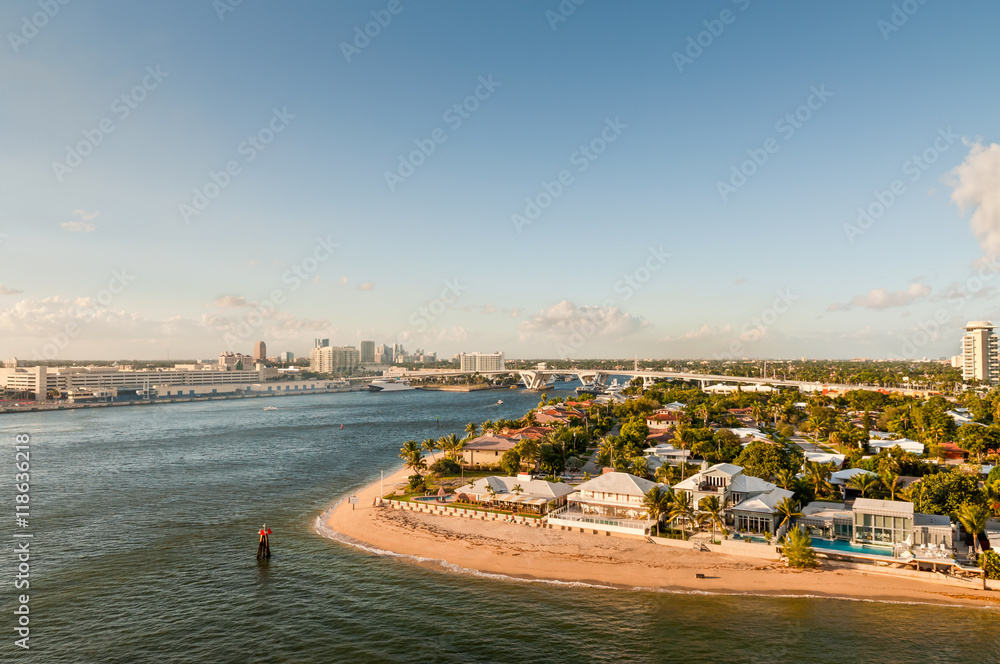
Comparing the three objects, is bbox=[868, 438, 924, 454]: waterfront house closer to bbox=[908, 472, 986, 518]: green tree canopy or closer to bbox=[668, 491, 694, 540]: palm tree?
bbox=[908, 472, 986, 518]: green tree canopy

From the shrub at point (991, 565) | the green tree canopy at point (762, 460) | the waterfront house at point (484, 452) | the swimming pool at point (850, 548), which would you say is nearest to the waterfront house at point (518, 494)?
the waterfront house at point (484, 452)

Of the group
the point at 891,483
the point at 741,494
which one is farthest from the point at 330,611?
the point at 891,483

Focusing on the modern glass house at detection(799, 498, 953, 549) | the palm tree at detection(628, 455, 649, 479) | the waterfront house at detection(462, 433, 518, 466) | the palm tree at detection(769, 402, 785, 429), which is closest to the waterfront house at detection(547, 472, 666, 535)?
the palm tree at detection(628, 455, 649, 479)

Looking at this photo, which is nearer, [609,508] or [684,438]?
[609,508]

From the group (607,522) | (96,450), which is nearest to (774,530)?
(607,522)

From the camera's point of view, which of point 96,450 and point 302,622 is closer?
point 302,622

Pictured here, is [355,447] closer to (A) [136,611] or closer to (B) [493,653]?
(A) [136,611]

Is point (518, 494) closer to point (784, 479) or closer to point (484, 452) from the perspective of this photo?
point (484, 452)

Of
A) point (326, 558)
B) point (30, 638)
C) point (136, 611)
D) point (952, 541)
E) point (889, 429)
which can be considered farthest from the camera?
point (889, 429)
